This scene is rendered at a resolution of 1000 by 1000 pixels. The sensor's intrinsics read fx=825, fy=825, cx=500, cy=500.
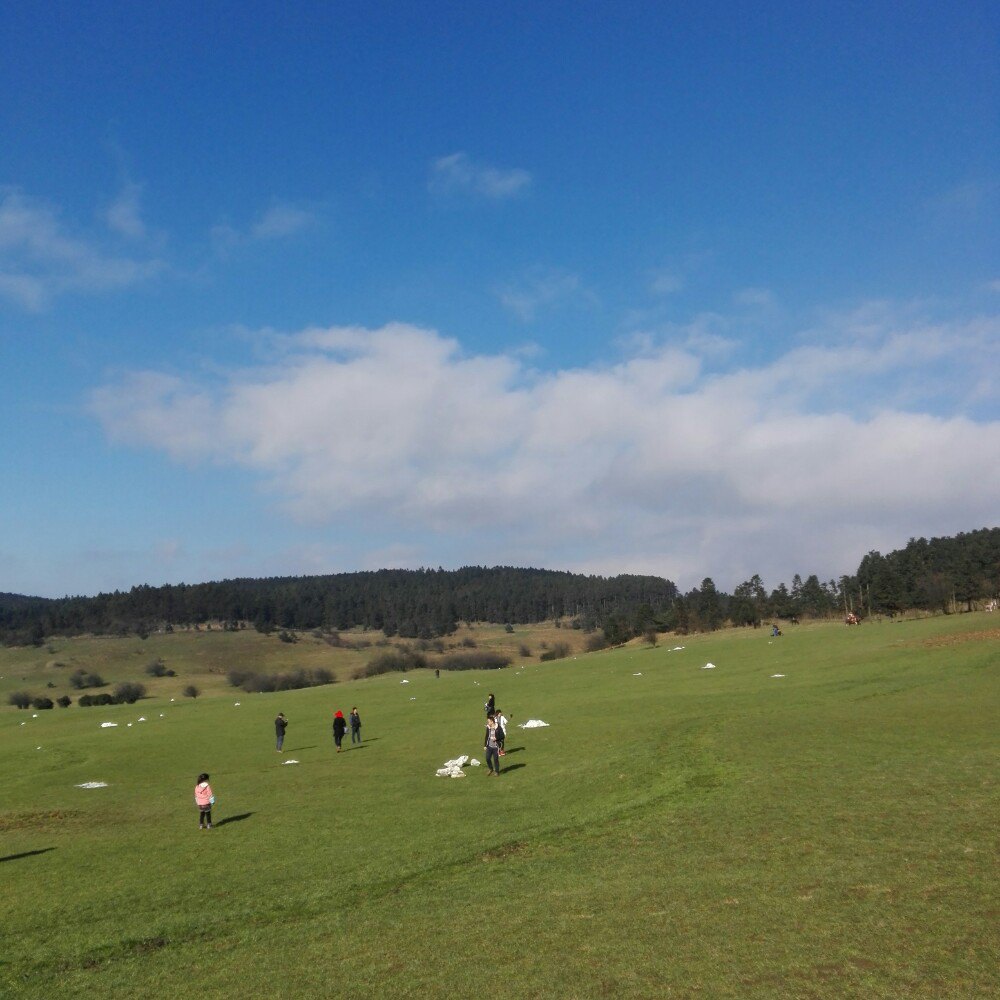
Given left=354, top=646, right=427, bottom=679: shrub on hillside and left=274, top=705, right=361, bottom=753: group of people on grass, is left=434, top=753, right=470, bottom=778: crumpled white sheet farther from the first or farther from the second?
left=354, top=646, right=427, bottom=679: shrub on hillside

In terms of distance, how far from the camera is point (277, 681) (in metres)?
125

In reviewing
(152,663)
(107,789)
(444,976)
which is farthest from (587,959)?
(152,663)

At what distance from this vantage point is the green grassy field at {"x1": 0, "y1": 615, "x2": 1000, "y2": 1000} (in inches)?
459

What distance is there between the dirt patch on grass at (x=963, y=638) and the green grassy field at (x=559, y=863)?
1465cm

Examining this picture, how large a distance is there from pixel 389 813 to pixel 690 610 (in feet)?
450

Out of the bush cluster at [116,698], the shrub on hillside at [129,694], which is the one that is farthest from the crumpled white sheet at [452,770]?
the shrub on hillside at [129,694]

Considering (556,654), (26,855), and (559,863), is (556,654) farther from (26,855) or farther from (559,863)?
(559,863)

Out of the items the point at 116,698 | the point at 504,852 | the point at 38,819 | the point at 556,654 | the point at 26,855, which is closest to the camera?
the point at 504,852

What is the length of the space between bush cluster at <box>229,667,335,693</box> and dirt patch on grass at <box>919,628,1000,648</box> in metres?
84.6

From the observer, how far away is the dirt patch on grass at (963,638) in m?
56.5

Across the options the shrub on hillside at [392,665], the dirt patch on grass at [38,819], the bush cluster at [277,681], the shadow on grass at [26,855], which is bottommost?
the bush cluster at [277,681]

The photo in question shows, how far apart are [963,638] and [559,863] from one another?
50.2 metres

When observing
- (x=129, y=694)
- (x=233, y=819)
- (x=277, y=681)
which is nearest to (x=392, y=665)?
(x=277, y=681)

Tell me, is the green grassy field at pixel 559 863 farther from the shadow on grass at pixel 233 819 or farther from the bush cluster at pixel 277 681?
the bush cluster at pixel 277 681
